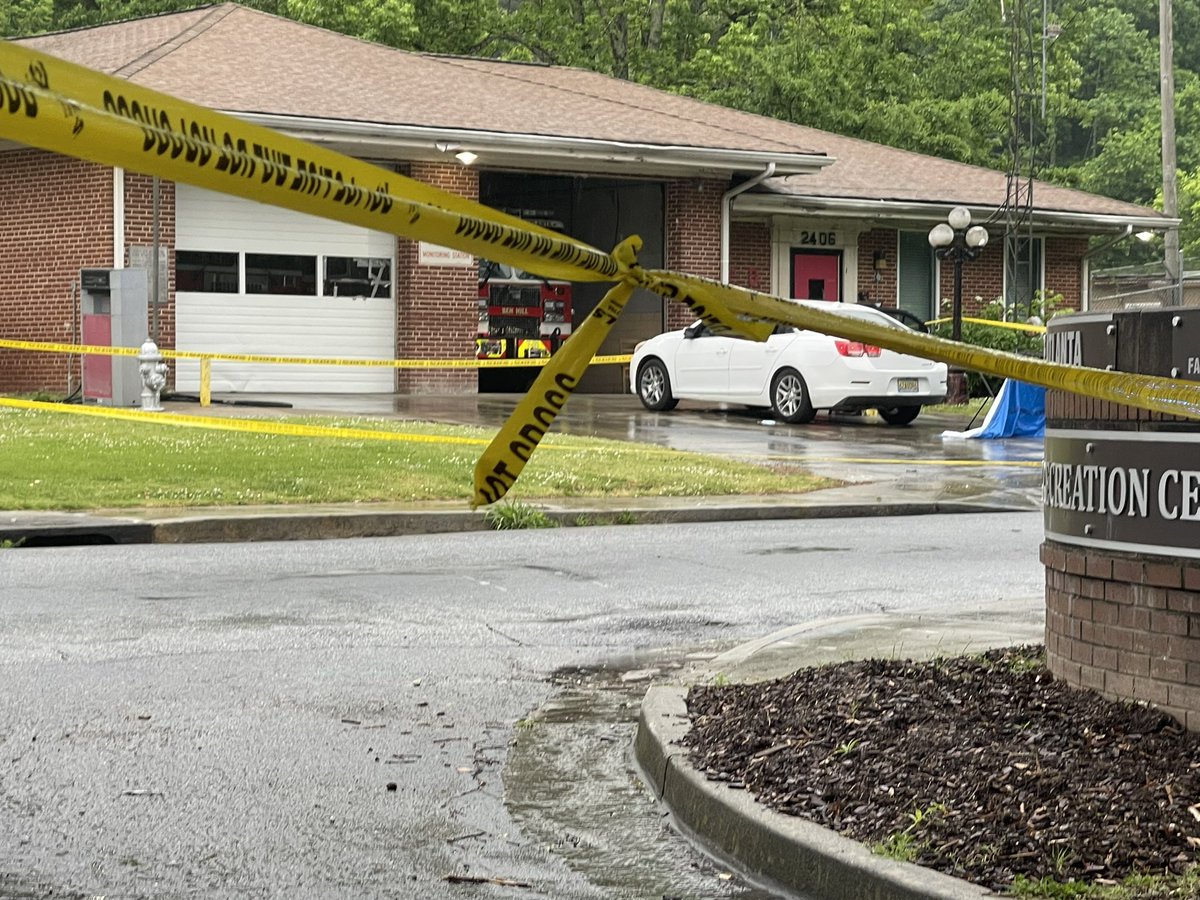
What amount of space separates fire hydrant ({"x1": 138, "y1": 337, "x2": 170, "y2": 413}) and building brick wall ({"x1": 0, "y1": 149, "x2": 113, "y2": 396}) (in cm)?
474

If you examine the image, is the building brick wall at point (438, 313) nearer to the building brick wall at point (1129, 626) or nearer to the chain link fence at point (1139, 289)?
the chain link fence at point (1139, 289)

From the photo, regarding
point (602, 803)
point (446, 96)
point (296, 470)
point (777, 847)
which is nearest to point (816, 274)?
point (446, 96)

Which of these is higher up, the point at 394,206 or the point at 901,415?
the point at 394,206

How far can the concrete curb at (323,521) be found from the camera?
12.2 meters

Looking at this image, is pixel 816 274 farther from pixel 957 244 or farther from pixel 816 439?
pixel 816 439

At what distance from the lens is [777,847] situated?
475 cm

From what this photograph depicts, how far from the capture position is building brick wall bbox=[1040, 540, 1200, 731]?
5.17 m

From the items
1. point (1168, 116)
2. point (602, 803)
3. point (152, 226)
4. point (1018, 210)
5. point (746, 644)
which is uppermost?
point (1168, 116)

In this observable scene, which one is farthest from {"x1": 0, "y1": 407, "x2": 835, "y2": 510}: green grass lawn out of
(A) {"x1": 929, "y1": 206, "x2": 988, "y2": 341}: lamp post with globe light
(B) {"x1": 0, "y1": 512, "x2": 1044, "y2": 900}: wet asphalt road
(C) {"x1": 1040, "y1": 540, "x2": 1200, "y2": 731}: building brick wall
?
(A) {"x1": 929, "y1": 206, "x2": 988, "y2": 341}: lamp post with globe light

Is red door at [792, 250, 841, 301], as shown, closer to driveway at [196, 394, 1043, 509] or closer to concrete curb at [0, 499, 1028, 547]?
driveway at [196, 394, 1043, 509]

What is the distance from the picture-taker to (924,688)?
5.97m

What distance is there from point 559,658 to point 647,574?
9.04ft

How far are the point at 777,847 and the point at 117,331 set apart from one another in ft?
59.5

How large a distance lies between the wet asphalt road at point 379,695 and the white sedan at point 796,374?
9948mm
